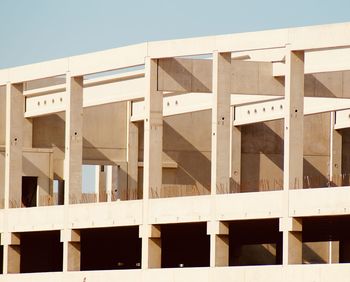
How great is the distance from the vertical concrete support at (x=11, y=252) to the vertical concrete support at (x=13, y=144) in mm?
1263

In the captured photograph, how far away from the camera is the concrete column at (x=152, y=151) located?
47.5 metres

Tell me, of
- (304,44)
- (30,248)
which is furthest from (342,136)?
(304,44)

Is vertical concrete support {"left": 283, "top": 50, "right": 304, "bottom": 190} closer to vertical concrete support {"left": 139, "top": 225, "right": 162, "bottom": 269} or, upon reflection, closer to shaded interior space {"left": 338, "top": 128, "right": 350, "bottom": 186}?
vertical concrete support {"left": 139, "top": 225, "right": 162, "bottom": 269}

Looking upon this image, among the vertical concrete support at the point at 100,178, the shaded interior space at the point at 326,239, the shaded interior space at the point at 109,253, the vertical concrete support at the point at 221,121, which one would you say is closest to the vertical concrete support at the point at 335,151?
the shaded interior space at the point at 326,239

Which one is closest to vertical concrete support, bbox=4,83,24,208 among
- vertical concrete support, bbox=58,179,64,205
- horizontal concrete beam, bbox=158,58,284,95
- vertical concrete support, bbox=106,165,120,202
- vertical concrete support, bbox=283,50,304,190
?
vertical concrete support, bbox=58,179,64,205

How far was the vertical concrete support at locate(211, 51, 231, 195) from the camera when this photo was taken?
4550 cm

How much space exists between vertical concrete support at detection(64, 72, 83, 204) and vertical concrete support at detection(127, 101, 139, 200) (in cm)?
903

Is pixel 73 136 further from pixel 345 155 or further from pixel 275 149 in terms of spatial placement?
pixel 345 155

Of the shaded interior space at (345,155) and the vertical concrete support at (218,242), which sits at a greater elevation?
the shaded interior space at (345,155)

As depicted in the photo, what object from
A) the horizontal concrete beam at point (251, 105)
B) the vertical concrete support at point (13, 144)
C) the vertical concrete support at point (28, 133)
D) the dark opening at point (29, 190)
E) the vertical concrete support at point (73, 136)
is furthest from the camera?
the dark opening at point (29, 190)

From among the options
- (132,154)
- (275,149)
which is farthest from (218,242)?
(275,149)

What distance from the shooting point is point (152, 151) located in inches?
1880

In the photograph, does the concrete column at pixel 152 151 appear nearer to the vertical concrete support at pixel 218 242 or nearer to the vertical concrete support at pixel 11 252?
the vertical concrete support at pixel 218 242

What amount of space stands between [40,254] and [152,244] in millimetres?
12899
